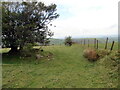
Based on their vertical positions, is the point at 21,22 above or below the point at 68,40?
above

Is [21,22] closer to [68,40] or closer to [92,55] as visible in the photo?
[92,55]

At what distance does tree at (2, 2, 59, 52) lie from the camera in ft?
57.4

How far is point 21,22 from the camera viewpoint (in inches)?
704

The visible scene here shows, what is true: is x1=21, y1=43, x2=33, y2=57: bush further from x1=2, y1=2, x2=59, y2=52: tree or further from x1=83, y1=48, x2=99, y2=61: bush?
x1=83, y1=48, x2=99, y2=61: bush

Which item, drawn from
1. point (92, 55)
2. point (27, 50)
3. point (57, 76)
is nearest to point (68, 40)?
point (27, 50)

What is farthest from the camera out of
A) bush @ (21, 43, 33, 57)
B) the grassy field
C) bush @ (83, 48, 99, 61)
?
bush @ (21, 43, 33, 57)

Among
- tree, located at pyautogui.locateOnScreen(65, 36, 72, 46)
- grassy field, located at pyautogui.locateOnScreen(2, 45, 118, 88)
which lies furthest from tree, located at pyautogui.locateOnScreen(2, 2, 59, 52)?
tree, located at pyautogui.locateOnScreen(65, 36, 72, 46)

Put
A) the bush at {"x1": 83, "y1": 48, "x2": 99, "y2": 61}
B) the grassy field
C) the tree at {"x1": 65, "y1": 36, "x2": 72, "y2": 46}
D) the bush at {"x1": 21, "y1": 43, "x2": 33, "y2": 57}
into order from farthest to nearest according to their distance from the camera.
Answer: the tree at {"x1": 65, "y1": 36, "x2": 72, "y2": 46} → the bush at {"x1": 21, "y1": 43, "x2": 33, "y2": 57} → the bush at {"x1": 83, "y1": 48, "x2": 99, "y2": 61} → the grassy field

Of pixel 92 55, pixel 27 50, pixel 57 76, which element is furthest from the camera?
pixel 27 50

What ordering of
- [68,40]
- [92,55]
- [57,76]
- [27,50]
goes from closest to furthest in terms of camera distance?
[57,76]
[92,55]
[27,50]
[68,40]

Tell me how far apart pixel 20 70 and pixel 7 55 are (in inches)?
254

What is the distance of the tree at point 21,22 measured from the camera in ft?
57.4

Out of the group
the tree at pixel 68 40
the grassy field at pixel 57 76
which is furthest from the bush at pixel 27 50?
the tree at pixel 68 40

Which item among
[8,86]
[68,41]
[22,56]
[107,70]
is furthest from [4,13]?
[68,41]
